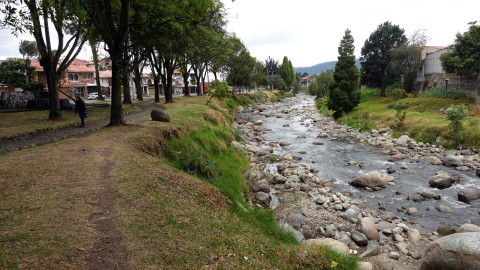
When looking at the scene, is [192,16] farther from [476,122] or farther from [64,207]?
[476,122]

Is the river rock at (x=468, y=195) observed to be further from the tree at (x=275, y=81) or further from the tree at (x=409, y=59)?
the tree at (x=275, y=81)

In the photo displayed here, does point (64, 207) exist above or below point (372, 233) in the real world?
above

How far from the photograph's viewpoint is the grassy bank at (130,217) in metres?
4.87

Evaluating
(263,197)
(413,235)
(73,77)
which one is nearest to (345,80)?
(263,197)

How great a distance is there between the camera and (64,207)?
20.1 ft

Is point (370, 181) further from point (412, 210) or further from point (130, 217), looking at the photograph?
point (130, 217)

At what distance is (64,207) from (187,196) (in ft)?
11.0

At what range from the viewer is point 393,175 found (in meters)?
17.6

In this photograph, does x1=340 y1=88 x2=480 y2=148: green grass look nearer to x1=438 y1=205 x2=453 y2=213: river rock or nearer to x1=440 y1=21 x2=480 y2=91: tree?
x1=440 y1=21 x2=480 y2=91: tree

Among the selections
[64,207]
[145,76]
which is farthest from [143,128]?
[145,76]

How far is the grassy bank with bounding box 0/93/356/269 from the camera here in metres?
4.87

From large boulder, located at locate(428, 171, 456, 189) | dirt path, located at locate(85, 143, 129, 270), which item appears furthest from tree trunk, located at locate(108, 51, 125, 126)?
large boulder, located at locate(428, 171, 456, 189)

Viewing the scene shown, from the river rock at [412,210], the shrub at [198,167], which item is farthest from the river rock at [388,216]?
the shrub at [198,167]

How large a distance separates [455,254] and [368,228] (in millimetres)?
→ 3744
